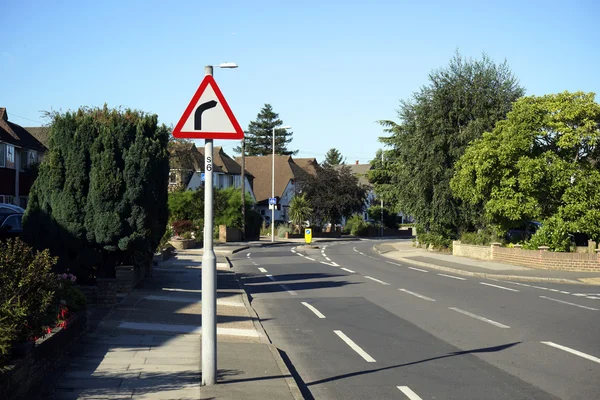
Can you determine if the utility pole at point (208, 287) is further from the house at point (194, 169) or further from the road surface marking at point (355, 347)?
the house at point (194, 169)

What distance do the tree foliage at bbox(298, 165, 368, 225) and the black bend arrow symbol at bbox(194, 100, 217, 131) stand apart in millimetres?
60131

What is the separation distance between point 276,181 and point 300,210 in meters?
21.6

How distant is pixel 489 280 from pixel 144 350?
1542 centimetres

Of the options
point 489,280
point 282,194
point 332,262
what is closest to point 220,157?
point 282,194

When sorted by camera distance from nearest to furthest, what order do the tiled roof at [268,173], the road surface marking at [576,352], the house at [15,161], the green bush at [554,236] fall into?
the road surface marking at [576,352] → the green bush at [554,236] → the house at [15,161] → the tiled roof at [268,173]

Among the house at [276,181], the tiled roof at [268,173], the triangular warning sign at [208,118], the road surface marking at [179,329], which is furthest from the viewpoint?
the tiled roof at [268,173]

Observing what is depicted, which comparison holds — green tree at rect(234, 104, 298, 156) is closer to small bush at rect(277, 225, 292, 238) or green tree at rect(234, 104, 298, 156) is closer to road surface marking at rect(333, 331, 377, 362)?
small bush at rect(277, 225, 292, 238)

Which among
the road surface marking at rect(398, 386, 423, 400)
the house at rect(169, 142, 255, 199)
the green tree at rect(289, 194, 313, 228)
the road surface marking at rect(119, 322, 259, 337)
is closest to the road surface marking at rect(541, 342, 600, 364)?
the road surface marking at rect(398, 386, 423, 400)

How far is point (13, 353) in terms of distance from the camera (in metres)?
6.79

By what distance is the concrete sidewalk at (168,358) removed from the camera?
712cm

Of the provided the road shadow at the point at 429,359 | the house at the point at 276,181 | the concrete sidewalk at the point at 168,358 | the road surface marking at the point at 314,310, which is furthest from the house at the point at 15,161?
the house at the point at 276,181

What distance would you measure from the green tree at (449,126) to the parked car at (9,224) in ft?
72.5

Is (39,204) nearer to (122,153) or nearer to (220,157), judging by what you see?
(122,153)

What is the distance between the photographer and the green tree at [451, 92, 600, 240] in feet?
88.0
